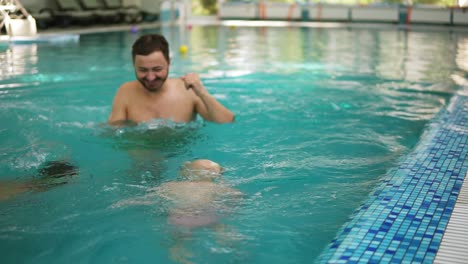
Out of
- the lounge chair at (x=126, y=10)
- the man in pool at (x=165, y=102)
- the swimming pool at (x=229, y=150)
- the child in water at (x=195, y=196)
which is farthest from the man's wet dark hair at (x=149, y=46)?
the lounge chair at (x=126, y=10)

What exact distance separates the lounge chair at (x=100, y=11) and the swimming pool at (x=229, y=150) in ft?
29.6

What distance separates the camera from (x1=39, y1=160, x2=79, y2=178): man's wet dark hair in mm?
3625

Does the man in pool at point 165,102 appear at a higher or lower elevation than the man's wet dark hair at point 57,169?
higher

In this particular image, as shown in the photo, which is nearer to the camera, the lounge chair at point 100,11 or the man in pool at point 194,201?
the man in pool at point 194,201

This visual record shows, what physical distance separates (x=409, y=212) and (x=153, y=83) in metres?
2.23

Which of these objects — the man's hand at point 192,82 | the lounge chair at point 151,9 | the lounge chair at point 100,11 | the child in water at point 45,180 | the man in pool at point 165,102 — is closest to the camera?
the child in water at point 45,180

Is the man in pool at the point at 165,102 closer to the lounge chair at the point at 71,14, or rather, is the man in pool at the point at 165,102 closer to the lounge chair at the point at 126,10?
the lounge chair at the point at 71,14

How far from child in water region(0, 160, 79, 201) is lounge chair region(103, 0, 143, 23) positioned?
16.5 metres

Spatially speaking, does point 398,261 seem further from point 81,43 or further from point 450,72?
point 81,43

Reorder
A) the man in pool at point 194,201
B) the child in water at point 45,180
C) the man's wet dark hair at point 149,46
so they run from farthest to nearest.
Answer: the man's wet dark hair at point 149,46
the child in water at point 45,180
the man in pool at point 194,201

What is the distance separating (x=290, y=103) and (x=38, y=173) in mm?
3382

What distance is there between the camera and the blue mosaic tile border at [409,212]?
2.18 metres

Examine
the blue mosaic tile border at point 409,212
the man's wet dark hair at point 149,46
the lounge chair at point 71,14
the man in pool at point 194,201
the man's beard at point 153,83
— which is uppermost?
the lounge chair at point 71,14

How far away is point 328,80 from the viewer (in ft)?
26.3
